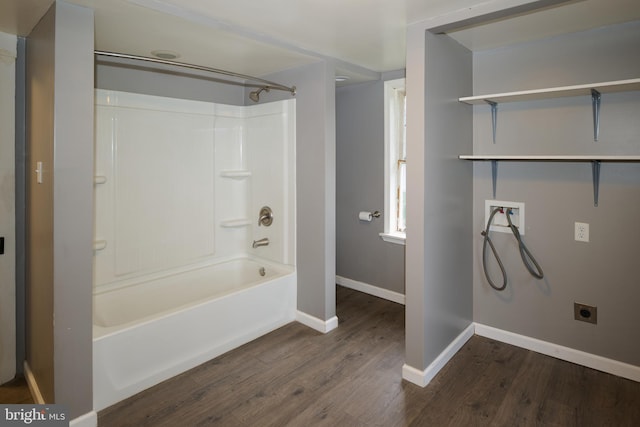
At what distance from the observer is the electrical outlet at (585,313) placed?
252 cm

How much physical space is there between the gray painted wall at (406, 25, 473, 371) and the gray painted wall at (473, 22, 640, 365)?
311 mm

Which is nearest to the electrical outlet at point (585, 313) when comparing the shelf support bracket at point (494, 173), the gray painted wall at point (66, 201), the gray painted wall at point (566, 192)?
the gray painted wall at point (566, 192)

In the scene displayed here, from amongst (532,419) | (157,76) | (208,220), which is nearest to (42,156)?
(157,76)

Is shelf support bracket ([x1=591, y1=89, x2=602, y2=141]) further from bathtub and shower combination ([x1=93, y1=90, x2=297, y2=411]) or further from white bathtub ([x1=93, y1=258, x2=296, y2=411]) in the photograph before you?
white bathtub ([x1=93, y1=258, x2=296, y2=411])

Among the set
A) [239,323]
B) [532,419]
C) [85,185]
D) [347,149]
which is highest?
[347,149]

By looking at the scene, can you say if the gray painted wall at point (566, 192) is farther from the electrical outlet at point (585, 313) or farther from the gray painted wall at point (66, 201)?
the gray painted wall at point (66, 201)

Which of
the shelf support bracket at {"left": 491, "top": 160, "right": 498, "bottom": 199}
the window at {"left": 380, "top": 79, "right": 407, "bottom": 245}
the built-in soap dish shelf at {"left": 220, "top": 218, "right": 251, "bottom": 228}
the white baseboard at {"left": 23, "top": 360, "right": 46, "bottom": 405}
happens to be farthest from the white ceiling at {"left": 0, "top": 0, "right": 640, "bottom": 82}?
the white baseboard at {"left": 23, "top": 360, "right": 46, "bottom": 405}

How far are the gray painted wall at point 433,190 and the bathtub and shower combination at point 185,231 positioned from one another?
Result: 1183 millimetres

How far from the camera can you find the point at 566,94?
2402 mm

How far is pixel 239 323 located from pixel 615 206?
2.59 metres

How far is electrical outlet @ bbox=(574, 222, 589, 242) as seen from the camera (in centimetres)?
251

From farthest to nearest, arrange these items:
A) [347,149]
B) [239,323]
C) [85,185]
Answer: [347,149]
[239,323]
[85,185]

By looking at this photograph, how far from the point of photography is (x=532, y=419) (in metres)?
2.05

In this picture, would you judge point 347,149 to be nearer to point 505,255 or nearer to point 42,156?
point 505,255
